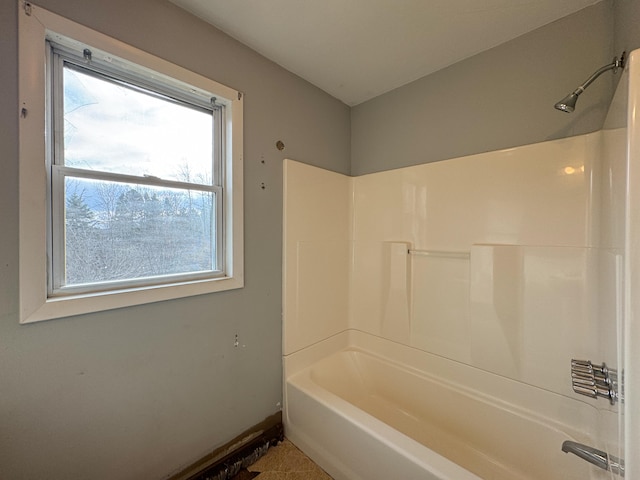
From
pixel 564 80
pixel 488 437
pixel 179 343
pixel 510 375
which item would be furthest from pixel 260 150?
pixel 488 437

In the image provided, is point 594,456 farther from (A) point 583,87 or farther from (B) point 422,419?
(A) point 583,87

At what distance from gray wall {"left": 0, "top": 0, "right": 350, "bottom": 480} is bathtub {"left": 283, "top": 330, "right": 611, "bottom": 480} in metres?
0.35

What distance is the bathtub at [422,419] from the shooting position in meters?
1.23

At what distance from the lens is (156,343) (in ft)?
4.09

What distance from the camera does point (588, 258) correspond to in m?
1.26

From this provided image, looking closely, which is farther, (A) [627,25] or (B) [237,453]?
(B) [237,453]

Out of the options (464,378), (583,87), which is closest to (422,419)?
(464,378)

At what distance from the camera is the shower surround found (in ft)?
4.10

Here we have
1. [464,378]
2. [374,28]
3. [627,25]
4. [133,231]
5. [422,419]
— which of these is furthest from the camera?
[422,419]

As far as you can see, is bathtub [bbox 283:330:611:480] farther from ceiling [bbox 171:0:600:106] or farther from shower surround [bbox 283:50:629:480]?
ceiling [bbox 171:0:600:106]

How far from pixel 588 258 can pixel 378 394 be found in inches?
61.1

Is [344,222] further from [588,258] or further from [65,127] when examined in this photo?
[65,127]

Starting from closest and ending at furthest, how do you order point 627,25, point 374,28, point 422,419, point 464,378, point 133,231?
point 627,25 → point 133,231 → point 374,28 → point 464,378 → point 422,419

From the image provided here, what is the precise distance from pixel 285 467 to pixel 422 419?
92 centimetres
